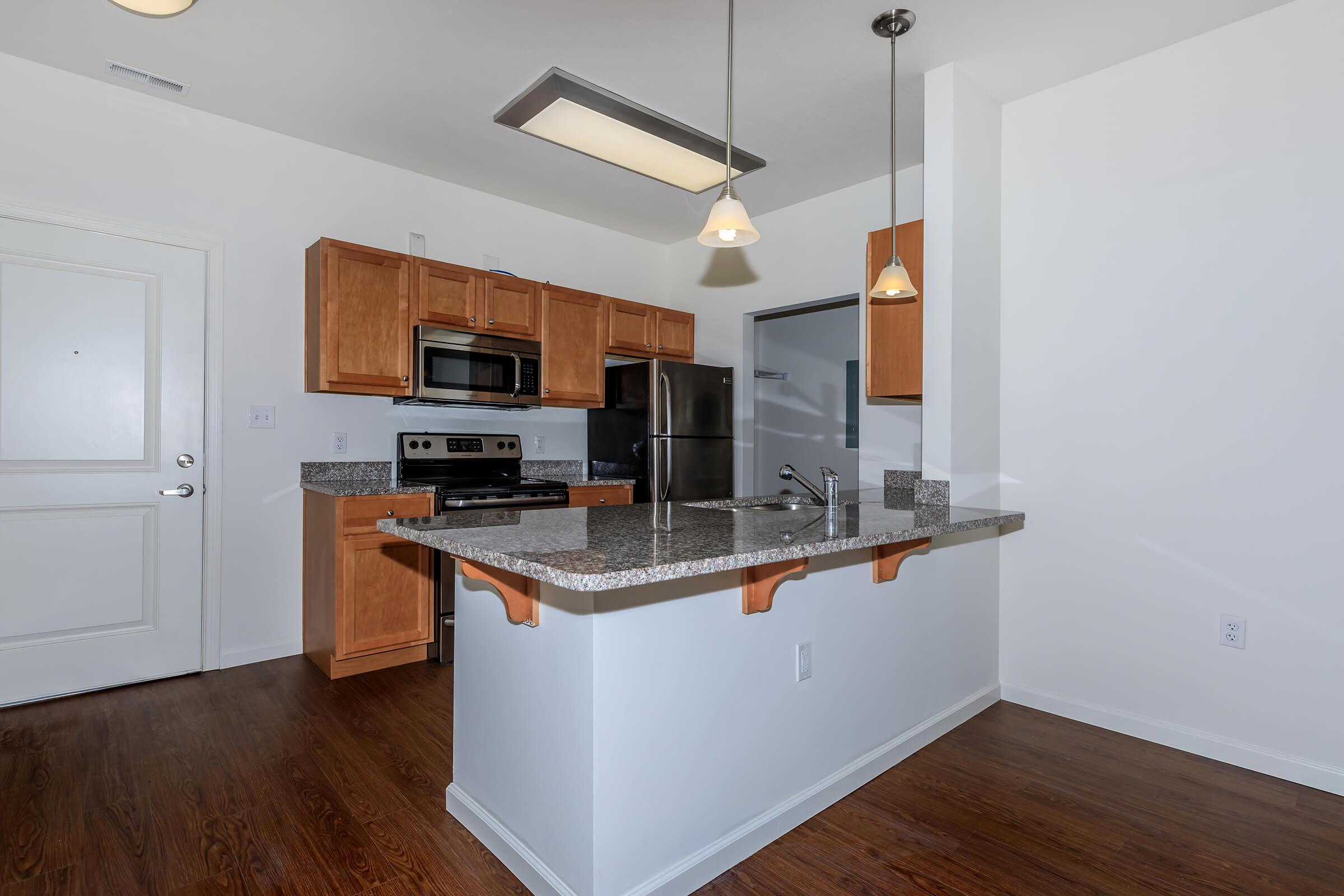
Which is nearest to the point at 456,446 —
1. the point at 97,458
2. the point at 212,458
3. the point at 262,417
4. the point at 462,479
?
the point at 462,479

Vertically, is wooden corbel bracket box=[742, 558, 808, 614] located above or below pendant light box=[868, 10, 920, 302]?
below

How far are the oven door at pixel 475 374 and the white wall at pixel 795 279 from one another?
57.1 inches

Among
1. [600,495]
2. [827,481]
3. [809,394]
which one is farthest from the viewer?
[809,394]

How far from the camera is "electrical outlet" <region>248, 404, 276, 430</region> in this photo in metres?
3.25

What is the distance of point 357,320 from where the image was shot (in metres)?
3.28

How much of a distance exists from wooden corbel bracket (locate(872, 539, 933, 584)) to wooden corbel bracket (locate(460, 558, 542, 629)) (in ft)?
3.71

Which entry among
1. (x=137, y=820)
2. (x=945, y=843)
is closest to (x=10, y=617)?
(x=137, y=820)

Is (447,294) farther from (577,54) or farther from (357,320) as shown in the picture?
(577,54)

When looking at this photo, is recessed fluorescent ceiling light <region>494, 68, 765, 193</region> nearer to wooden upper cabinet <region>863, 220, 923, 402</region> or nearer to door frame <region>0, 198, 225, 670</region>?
wooden upper cabinet <region>863, 220, 923, 402</region>

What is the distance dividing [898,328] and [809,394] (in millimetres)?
3047

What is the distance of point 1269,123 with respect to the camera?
91.0 inches

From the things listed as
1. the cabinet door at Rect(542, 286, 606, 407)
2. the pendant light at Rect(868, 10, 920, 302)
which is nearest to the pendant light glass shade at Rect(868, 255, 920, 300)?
the pendant light at Rect(868, 10, 920, 302)

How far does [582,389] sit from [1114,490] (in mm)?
2806

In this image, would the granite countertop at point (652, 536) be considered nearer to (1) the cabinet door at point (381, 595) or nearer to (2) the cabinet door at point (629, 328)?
(1) the cabinet door at point (381, 595)
